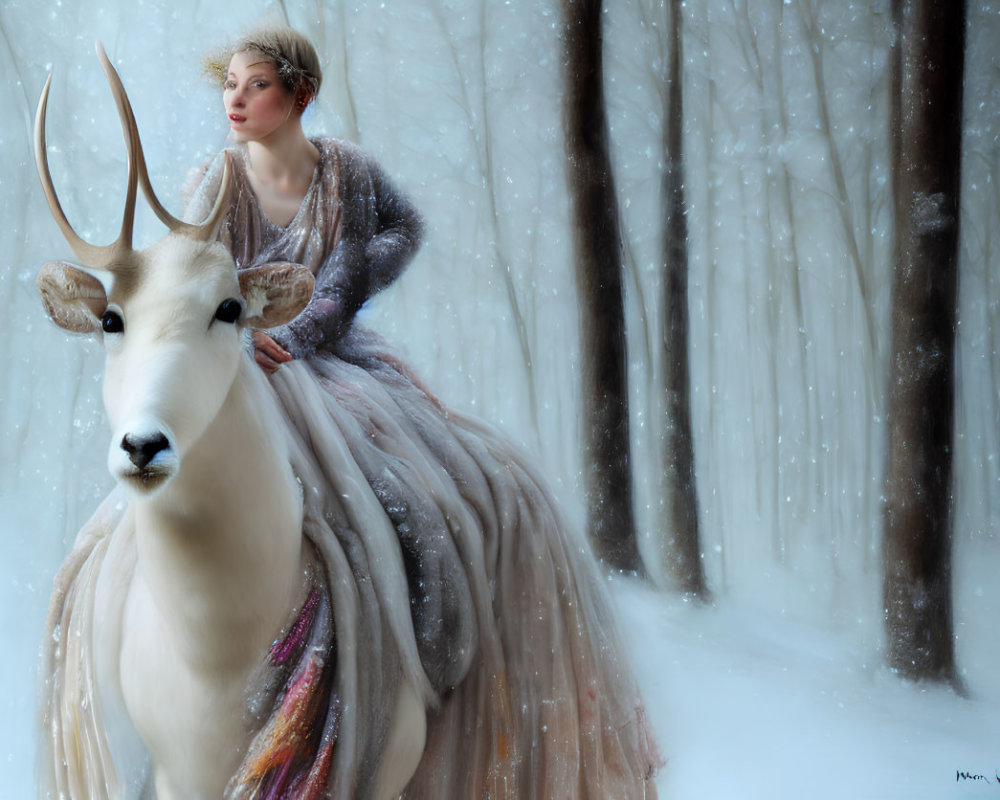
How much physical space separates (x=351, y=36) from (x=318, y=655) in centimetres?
90

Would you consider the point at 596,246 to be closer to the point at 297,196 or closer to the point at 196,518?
the point at 297,196

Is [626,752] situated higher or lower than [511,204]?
lower

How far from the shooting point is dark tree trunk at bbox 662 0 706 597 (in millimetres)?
Result: 1474

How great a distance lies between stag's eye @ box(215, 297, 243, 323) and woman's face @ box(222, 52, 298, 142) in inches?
13.5

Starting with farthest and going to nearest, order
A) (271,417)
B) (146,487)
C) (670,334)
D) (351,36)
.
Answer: (670,334)
(351,36)
(271,417)
(146,487)

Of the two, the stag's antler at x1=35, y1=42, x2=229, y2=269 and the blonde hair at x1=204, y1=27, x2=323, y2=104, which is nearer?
the stag's antler at x1=35, y1=42, x2=229, y2=269

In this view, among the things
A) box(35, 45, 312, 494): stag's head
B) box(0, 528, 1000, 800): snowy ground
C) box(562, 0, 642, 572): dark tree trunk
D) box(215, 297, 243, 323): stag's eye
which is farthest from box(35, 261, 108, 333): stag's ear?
box(0, 528, 1000, 800): snowy ground

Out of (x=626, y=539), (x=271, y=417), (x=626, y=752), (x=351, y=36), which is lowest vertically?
(x=626, y=752)

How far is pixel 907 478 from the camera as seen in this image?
154 centimetres

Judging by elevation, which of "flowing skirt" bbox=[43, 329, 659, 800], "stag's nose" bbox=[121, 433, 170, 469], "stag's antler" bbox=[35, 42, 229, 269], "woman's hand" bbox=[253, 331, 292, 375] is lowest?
"flowing skirt" bbox=[43, 329, 659, 800]

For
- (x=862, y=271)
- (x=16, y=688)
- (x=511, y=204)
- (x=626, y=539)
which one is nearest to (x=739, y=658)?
(x=626, y=539)

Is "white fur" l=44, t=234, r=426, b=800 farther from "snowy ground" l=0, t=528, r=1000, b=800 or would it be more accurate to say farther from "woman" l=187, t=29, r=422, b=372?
"snowy ground" l=0, t=528, r=1000, b=800

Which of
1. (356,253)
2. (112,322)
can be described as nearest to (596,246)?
(356,253)

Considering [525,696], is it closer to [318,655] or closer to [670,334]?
[318,655]
